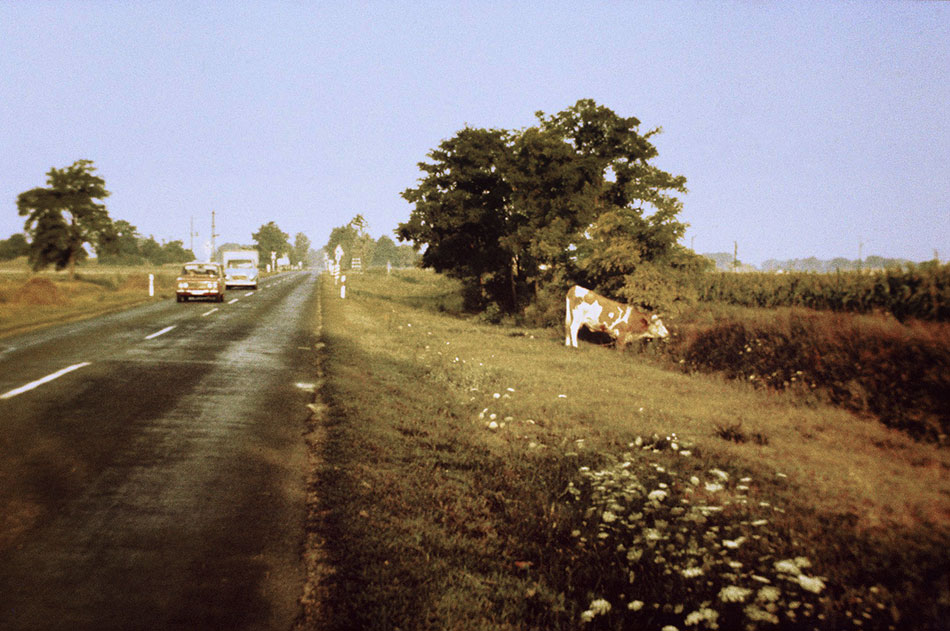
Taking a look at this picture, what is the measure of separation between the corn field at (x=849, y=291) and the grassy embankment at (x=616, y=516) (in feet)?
16.0

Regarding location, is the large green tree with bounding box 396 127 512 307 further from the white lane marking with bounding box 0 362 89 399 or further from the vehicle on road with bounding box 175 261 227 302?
the white lane marking with bounding box 0 362 89 399

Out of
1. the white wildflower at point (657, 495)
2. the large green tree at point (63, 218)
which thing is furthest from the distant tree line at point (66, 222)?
the white wildflower at point (657, 495)

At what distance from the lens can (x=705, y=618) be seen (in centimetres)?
347

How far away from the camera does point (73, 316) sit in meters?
18.7

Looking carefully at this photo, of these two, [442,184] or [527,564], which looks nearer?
[527,564]

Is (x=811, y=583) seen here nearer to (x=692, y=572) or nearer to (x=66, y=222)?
(x=692, y=572)

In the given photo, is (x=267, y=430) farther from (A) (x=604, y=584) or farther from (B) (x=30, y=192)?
(B) (x=30, y=192)

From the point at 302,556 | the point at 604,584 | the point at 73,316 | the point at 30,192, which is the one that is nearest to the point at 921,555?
the point at 604,584

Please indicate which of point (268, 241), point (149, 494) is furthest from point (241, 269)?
point (268, 241)

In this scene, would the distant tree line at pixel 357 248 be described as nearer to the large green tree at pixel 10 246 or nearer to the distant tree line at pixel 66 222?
the distant tree line at pixel 66 222

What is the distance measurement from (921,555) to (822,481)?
1.72 metres

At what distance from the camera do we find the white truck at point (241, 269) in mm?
39094

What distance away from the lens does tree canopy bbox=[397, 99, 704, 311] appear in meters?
17.7

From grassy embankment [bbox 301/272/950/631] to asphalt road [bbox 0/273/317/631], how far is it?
1.44ft
